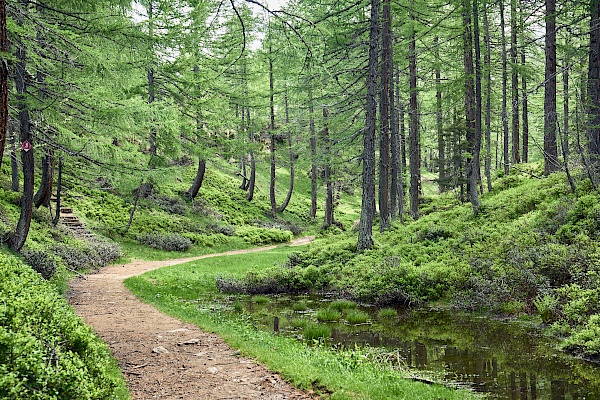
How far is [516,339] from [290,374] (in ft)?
15.3

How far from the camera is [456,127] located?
→ 64.1 ft

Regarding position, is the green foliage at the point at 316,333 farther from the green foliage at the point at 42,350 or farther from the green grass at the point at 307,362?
the green foliage at the point at 42,350

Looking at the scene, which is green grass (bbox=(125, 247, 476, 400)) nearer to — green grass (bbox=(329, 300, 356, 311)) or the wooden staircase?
green grass (bbox=(329, 300, 356, 311))

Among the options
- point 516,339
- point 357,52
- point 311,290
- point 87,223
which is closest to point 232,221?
point 87,223

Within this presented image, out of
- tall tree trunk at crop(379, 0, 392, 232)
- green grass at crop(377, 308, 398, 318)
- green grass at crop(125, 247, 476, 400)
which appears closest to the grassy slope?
green grass at crop(377, 308, 398, 318)

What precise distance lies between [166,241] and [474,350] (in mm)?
17345

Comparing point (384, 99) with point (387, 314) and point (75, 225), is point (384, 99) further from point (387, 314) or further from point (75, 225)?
point (75, 225)

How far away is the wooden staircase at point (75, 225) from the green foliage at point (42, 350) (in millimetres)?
15311

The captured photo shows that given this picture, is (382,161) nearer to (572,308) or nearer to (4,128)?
(572,308)

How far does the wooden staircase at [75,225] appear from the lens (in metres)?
18.7

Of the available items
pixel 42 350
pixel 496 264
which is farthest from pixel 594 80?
pixel 42 350

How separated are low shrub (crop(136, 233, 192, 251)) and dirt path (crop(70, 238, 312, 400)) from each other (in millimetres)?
10840

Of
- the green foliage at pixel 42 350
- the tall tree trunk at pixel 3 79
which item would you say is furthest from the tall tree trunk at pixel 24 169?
the green foliage at pixel 42 350

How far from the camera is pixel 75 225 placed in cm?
1945
